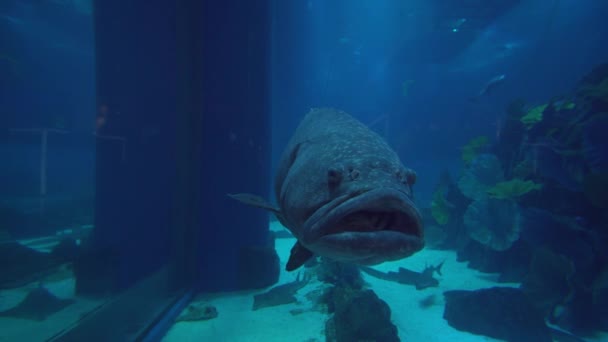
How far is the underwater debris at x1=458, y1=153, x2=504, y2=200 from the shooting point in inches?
344

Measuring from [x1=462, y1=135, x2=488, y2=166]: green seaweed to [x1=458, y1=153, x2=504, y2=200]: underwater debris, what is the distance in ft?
2.87

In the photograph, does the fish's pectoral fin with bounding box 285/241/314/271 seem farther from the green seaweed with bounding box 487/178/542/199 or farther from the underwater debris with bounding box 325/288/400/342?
the green seaweed with bounding box 487/178/542/199

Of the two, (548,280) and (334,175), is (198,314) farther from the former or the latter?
(548,280)

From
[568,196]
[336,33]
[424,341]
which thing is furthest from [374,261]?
[336,33]

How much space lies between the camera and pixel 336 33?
87.5ft

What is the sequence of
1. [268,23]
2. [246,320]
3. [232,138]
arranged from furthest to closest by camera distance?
[268,23], [232,138], [246,320]

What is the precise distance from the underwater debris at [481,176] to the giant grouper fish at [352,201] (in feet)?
23.0

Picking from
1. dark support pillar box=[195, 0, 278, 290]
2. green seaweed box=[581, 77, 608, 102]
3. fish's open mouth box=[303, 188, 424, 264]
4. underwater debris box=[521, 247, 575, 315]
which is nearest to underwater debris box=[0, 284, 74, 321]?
fish's open mouth box=[303, 188, 424, 264]

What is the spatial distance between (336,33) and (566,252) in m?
24.5

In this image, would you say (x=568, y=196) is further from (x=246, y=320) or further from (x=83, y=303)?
(x=83, y=303)

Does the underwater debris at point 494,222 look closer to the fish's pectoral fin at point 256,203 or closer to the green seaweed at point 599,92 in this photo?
the green seaweed at point 599,92

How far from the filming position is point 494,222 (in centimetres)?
789

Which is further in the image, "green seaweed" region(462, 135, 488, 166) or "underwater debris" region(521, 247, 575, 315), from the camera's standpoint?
"green seaweed" region(462, 135, 488, 166)

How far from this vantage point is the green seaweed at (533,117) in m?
8.28
